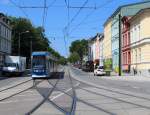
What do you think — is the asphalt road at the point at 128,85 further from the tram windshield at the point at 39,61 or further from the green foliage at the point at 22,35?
the green foliage at the point at 22,35

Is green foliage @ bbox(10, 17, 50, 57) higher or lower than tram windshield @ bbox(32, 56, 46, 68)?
higher

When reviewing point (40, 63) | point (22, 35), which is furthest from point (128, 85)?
point (22, 35)

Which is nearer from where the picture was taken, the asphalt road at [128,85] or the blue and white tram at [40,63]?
the asphalt road at [128,85]

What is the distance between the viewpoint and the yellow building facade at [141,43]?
63.3 metres

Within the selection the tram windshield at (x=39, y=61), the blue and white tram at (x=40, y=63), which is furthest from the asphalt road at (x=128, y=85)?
the tram windshield at (x=39, y=61)

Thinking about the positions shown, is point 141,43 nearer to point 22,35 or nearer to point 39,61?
point 39,61

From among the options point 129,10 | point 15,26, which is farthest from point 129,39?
point 15,26

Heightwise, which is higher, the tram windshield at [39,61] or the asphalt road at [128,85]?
the tram windshield at [39,61]

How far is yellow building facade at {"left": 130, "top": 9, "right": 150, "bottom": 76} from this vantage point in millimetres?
63312

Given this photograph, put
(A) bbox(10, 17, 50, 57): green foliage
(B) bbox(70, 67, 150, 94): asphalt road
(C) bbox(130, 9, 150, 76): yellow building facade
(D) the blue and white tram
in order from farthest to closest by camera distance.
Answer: (A) bbox(10, 17, 50, 57): green foliage
(C) bbox(130, 9, 150, 76): yellow building facade
(D) the blue and white tram
(B) bbox(70, 67, 150, 94): asphalt road

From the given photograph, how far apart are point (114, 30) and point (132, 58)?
911 inches

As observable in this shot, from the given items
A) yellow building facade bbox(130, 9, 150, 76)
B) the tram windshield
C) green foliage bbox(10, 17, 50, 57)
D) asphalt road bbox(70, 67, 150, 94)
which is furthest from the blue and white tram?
green foliage bbox(10, 17, 50, 57)

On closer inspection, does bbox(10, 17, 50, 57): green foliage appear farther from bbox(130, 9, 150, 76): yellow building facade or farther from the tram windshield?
the tram windshield

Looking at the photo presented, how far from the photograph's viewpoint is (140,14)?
66.1m
